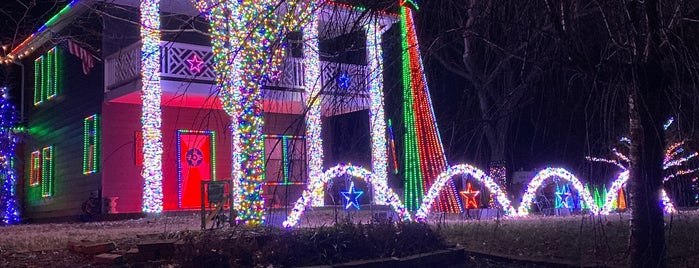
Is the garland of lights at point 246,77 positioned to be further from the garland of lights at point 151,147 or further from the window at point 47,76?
the window at point 47,76

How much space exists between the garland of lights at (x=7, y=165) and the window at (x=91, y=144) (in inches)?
167

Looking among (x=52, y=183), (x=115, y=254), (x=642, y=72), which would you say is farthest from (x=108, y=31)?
(x=642, y=72)

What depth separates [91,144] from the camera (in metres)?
17.5

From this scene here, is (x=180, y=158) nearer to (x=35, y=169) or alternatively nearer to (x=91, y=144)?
(x=91, y=144)

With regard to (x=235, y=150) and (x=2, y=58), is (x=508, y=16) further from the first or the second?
(x=2, y=58)

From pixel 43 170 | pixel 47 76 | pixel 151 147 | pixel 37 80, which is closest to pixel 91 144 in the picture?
pixel 151 147

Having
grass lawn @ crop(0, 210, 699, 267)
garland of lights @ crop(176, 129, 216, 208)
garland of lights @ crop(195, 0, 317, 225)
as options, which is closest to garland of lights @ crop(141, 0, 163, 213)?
garland of lights @ crop(176, 129, 216, 208)

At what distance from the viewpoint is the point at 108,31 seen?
16484mm

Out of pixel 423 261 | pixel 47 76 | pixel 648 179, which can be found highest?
pixel 47 76

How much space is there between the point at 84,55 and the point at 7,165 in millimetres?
6449

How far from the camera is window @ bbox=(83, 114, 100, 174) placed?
17.0 meters

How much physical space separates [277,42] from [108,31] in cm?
1371

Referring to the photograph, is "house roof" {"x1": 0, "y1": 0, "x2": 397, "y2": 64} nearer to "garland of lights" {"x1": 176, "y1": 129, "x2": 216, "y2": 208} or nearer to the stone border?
"garland of lights" {"x1": 176, "y1": 129, "x2": 216, "y2": 208}

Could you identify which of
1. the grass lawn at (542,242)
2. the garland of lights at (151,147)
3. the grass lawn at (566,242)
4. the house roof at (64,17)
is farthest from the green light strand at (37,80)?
the grass lawn at (566,242)
